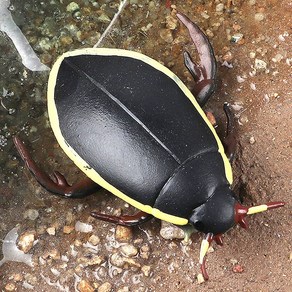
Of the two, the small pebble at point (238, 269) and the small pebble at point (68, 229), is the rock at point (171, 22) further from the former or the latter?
the small pebble at point (238, 269)

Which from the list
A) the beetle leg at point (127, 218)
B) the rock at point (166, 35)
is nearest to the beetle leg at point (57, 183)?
the beetle leg at point (127, 218)

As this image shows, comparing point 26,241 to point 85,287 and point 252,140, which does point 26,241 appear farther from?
point 252,140

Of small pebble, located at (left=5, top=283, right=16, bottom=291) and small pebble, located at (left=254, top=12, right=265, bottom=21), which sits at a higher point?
small pebble, located at (left=254, top=12, right=265, bottom=21)

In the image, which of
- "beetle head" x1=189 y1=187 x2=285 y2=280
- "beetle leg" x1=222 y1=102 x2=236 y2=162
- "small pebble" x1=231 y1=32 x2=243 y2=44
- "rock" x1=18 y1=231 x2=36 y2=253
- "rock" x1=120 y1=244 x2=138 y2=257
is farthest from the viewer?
"small pebble" x1=231 y1=32 x2=243 y2=44

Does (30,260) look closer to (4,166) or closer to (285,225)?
(4,166)

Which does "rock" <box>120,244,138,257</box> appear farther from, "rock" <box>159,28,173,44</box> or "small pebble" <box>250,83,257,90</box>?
"rock" <box>159,28,173,44</box>

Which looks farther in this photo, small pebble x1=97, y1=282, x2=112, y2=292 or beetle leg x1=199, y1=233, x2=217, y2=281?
small pebble x1=97, y1=282, x2=112, y2=292

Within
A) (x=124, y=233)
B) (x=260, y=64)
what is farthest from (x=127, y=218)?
(x=260, y=64)

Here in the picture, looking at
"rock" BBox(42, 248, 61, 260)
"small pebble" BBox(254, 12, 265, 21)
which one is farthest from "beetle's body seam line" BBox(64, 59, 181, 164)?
"small pebble" BBox(254, 12, 265, 21)
